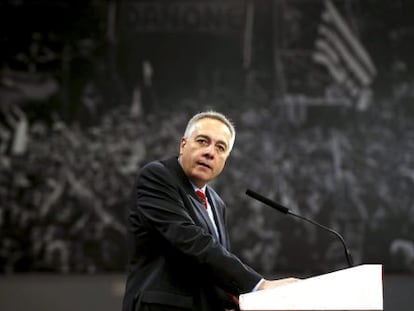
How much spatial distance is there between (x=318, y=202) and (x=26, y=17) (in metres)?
2.38

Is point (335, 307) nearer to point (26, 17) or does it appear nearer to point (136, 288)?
point (136, 288)

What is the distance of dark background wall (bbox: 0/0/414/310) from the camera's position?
160 inches

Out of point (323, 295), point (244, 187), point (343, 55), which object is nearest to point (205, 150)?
point (323, 295)

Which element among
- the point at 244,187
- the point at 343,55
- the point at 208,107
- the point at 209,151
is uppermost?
the point at 343,55

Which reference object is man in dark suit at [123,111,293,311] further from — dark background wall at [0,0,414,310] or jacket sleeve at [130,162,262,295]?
dark background wall at [0,0,414,310]

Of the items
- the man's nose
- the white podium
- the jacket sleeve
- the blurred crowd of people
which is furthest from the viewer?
the blurred crowd of people

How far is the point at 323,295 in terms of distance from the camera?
148 centimetres

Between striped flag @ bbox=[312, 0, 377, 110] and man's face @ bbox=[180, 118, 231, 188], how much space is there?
7.73 ft

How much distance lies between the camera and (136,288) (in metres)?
1.89

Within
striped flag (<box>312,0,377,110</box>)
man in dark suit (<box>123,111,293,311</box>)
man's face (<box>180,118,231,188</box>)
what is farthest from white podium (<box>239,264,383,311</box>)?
striped flag (<box>312,0,377,110</box>)

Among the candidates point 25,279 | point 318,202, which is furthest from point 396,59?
point 25,279

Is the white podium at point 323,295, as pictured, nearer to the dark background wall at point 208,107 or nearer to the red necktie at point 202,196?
the red necktie at point 202,196

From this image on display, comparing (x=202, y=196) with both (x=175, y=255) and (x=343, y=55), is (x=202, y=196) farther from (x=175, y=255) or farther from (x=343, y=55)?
(x=343, y=55)

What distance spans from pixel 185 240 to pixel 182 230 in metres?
0.03
